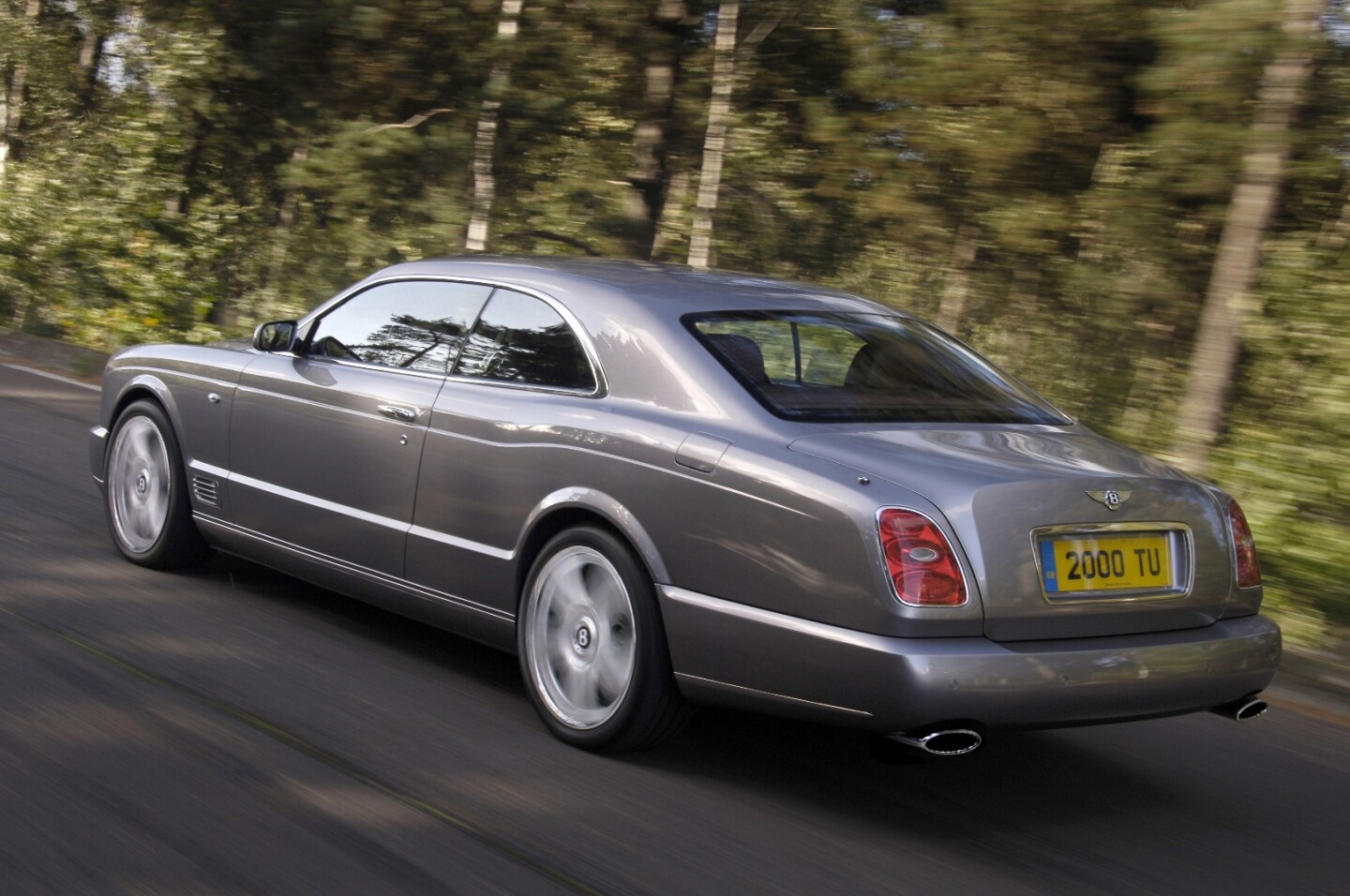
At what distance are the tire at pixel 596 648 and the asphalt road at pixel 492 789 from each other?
106mm

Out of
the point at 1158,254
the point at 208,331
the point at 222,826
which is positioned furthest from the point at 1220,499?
the point at 208,331

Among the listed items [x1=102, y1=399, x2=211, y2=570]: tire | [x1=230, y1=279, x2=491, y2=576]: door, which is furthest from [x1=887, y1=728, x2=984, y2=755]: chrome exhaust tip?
[x1=102, y1=399, x2=211, y2=570]: tire

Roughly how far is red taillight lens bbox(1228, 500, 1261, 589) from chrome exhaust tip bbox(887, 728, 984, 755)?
1.09 m

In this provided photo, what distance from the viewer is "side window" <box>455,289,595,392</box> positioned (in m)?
4.94

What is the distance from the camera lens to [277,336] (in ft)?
20.3

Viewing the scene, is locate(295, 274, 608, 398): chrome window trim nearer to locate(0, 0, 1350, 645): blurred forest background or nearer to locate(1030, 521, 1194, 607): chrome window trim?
locate(1030, 521, 1194, 607): chrome window trim

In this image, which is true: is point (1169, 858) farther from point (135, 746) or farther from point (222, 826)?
point (135, 746)

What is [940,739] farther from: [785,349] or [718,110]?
[718,110]

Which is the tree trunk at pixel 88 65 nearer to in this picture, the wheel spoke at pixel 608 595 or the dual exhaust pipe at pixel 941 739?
the wheel spoke at pixel 608 595

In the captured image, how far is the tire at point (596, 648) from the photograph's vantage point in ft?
14.4

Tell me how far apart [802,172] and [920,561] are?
14955 mm

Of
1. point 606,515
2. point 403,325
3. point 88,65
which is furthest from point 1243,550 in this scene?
point 88,65

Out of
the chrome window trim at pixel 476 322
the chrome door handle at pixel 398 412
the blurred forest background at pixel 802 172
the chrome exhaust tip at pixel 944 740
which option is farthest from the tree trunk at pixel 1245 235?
the chrome exhaust tip at pixel 944 740

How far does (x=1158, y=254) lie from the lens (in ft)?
40.3
